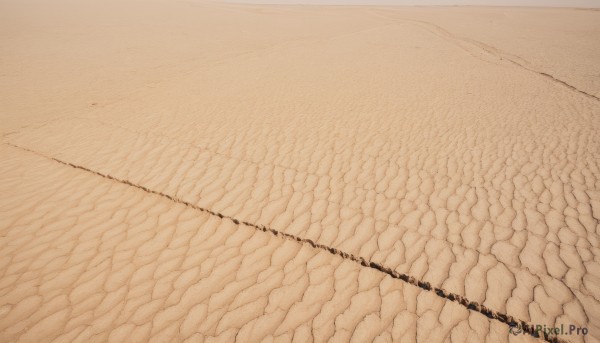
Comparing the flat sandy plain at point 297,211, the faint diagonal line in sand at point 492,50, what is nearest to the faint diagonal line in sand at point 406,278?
the flat sandy plain at point 297,211

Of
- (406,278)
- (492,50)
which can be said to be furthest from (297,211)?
(492,50)

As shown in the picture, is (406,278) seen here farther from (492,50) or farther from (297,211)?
(492,50)

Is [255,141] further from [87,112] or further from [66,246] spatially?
[87,112]

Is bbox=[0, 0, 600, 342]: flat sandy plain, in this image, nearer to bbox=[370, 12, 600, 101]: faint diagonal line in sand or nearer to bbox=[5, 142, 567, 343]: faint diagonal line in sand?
bbox=[5, 142, 567, 343]: faint diagonal line in sand

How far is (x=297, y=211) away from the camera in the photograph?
13.7 feet

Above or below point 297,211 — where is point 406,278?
below

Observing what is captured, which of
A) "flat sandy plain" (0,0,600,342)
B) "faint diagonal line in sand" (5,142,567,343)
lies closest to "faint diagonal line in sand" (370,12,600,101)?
"flat sandy plain" (0,0,600,342)

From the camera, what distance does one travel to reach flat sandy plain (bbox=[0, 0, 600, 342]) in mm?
2928

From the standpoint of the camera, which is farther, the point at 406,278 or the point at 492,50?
the point at 492,50

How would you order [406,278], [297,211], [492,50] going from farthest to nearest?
[492,50]
[297,211]
[406,278]

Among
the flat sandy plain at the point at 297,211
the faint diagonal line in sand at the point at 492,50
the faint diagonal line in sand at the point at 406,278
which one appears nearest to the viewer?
the faint diagonal line in sand at the point at 406,278

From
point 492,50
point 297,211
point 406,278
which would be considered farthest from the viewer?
point 492,50

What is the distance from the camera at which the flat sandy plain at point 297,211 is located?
2928 mm

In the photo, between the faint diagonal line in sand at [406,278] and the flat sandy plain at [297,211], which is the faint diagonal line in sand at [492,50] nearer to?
the flat sandy plain at [297,211]
